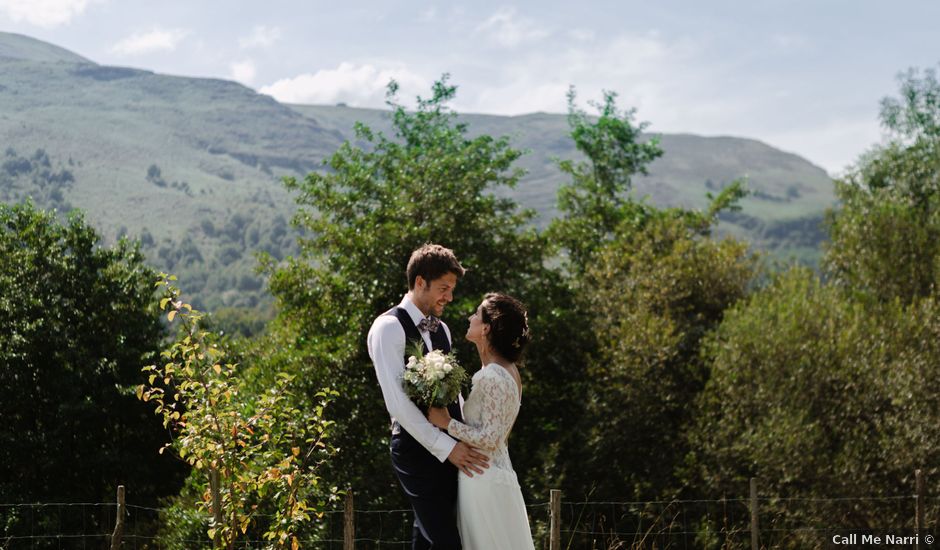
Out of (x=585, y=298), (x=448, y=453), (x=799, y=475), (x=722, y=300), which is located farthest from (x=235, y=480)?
(x=722, y=300)

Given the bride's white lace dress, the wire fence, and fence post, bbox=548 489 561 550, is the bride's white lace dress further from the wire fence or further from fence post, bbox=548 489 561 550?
the wire fence

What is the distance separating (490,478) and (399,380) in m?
0.65

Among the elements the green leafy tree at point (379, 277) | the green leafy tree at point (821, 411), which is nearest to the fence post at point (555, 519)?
the green leafy tree at point (379, 277)

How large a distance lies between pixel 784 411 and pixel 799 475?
47.3 inches

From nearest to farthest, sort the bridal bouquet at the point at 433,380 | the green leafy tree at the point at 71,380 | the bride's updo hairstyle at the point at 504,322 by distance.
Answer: the bridal bouquet at the point at 433,380
the bride's updo hairstyle at the point at 504,322
the green leafy tree at the point at 71,380

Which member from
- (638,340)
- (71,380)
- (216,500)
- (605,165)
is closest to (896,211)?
(605,165)

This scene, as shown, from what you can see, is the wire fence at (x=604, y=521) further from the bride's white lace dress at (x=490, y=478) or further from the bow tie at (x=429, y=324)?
the bow tie at (x=429, y=324)

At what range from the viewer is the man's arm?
490 cm

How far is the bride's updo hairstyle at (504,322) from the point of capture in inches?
201

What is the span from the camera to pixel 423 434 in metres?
4.89

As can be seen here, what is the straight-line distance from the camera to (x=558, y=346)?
19297 mm

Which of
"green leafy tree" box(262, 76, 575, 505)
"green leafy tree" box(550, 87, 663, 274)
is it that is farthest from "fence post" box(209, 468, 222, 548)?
"green leafy tree" box(550, 87, 663, 274)

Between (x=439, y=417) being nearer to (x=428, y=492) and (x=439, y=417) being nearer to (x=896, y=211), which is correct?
(x=428, y=492)

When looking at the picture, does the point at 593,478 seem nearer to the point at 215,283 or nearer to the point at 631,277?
the point at 631,277
